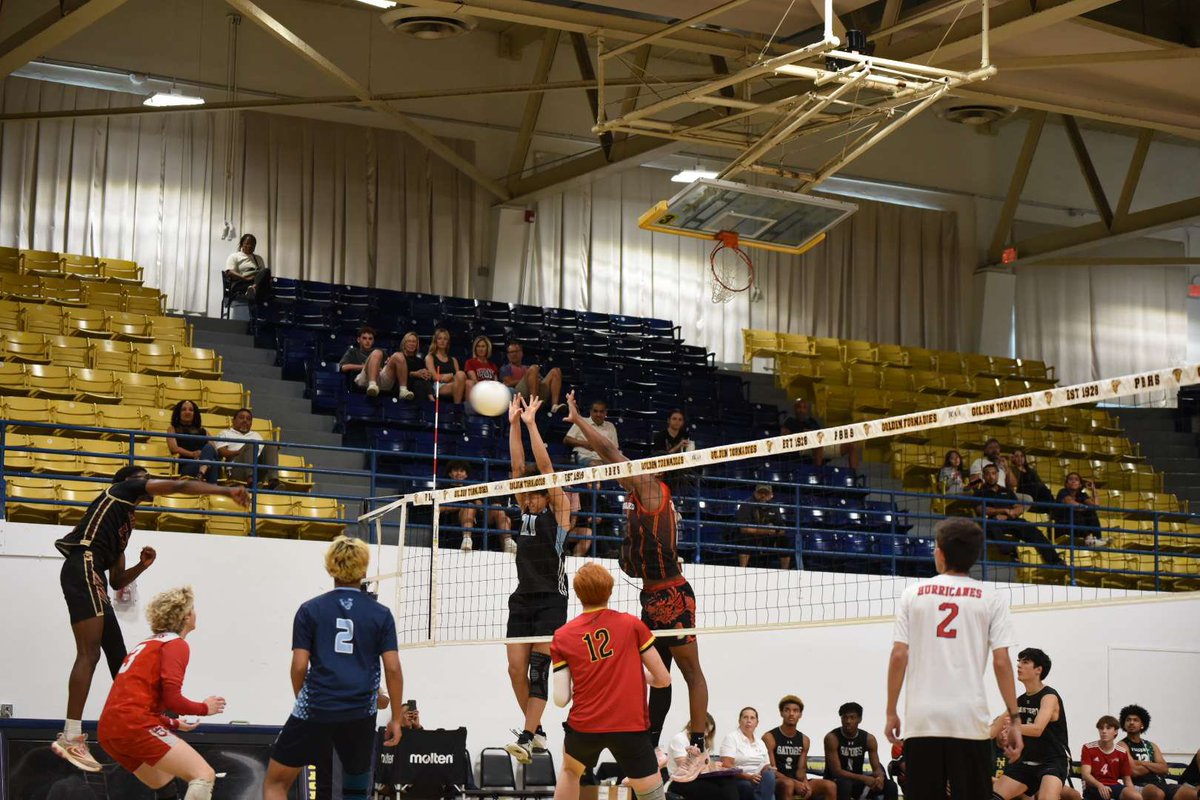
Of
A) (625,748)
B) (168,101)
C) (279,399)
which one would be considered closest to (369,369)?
(279,399)

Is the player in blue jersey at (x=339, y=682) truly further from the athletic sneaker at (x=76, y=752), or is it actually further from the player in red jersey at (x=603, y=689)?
the athletic sneaker at (x=76, y=752)

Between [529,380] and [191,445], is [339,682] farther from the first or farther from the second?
[529,380]

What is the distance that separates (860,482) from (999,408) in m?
11.6

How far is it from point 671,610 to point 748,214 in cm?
622

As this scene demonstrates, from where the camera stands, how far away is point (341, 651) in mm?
8195

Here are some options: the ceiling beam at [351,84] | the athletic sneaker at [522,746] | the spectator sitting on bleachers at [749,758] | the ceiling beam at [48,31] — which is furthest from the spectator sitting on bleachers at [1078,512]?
the ceiling beam at [48,31]

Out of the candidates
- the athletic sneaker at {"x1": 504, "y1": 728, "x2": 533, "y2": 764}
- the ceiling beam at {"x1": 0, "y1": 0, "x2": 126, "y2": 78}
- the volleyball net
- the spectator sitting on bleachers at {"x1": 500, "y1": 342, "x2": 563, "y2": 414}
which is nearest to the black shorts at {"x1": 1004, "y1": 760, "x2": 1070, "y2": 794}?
the volleyball net

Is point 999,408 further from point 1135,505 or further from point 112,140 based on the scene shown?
point 112,140

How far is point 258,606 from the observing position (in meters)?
13.8

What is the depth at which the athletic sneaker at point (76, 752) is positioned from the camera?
34.4 feet

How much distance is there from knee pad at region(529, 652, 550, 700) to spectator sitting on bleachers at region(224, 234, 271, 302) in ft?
35.5

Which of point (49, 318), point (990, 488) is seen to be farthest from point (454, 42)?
point (990, 488)

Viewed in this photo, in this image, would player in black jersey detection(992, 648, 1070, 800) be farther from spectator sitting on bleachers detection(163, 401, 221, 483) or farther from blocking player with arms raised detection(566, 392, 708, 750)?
spectator sitting on bleachers detection(163, 401, 221, 483)

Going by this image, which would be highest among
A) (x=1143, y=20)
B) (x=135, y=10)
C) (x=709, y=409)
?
(x=135, y=10)
